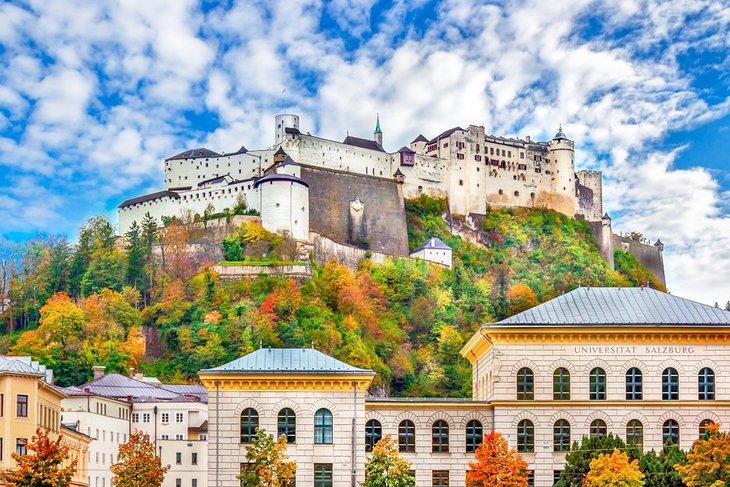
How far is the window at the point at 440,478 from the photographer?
6738 cm

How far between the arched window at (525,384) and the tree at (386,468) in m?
7.18

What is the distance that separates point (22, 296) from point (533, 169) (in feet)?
233

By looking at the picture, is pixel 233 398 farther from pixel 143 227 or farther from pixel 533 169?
pixel 533 169

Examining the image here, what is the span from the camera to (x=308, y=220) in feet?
505

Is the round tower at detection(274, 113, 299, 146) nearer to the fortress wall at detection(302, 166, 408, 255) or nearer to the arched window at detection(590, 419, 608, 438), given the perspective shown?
the fortress wall at detection(302, 166, 408, 255)

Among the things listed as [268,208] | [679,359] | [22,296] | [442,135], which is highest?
[442,135]

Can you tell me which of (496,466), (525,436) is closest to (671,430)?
(525,436)

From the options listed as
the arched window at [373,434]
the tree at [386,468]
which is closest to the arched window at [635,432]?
the tree at [386,468]

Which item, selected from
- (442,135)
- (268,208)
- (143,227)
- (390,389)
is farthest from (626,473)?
(442,135)

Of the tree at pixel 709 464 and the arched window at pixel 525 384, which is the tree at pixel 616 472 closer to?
the tree at pixel 709 464

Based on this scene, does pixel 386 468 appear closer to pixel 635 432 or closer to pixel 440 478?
pixel 440 478

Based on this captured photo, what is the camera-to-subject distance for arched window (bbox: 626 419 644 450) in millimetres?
66562

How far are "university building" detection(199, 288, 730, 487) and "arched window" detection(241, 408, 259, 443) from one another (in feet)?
0.16

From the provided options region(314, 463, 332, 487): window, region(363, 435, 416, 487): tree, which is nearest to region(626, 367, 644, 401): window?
region(363, 435, 416, 487): tree
